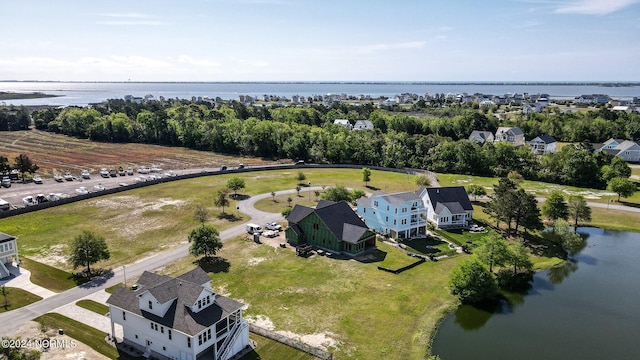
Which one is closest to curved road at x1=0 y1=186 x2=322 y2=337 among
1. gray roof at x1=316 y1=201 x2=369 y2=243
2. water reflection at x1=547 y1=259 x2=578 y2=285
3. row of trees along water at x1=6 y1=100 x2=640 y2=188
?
gray roof at x1=316 y1=201 x2=369 y2=243

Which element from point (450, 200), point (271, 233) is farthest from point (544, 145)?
point (271, 233)

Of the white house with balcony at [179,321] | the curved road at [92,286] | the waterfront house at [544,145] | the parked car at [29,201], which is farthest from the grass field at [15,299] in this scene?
the waterfront house at [544,145]

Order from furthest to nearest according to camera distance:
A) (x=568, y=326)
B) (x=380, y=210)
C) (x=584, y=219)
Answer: (x=584, y=219) < (x=380, y=210) < (x=568, y=326)

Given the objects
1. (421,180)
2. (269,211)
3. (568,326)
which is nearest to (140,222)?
(269,211)

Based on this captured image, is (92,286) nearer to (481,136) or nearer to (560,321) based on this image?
(560,321)

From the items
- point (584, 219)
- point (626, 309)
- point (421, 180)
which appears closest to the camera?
point (626, 309)

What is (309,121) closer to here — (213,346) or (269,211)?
(269,211)

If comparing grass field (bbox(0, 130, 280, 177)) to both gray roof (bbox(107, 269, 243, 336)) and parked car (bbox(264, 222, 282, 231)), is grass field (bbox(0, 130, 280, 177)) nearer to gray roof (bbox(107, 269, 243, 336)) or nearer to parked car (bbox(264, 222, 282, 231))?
parked car (bbox(264, 222, 282, 231))
